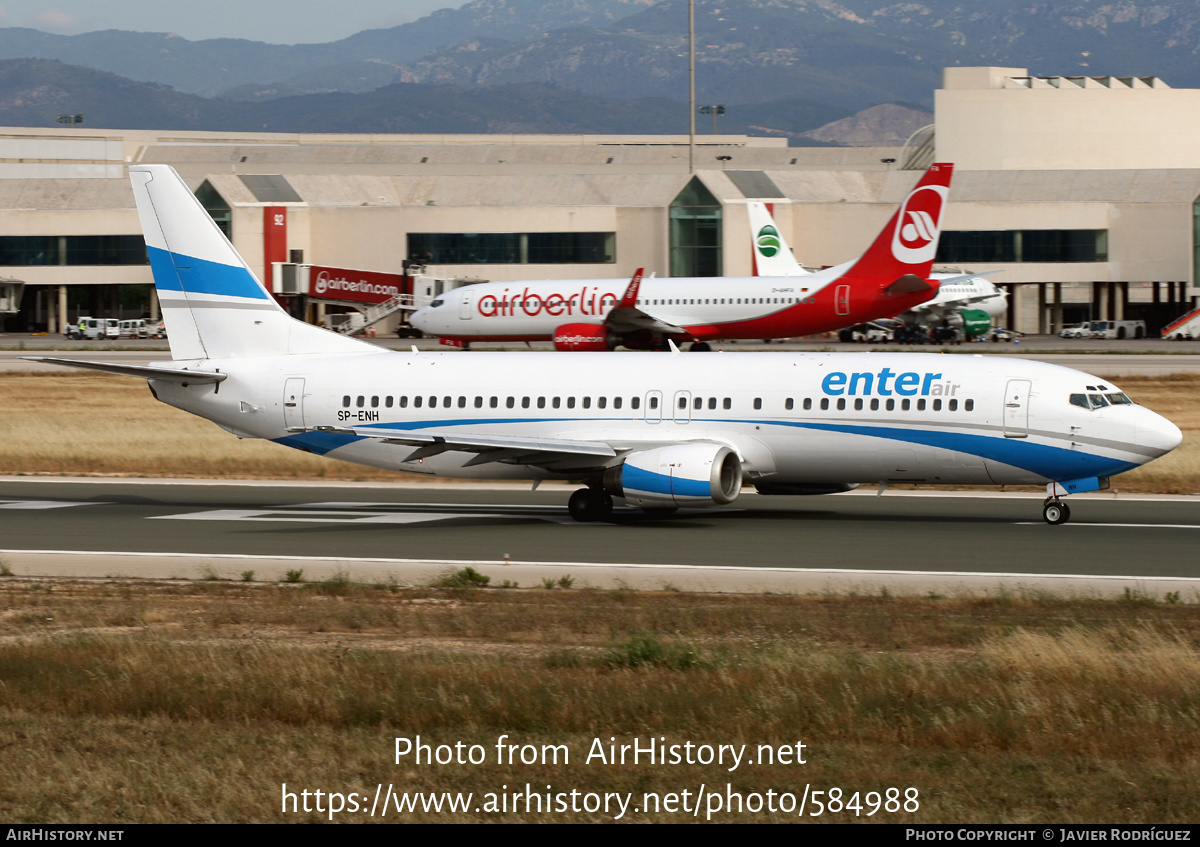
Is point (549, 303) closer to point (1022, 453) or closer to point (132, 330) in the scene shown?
point (132, 330)

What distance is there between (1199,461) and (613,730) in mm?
32445

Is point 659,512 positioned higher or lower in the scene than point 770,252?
lower

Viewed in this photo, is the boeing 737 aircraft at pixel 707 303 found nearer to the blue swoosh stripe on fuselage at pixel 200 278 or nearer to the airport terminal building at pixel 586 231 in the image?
the airport terminal building at pixel 586 231

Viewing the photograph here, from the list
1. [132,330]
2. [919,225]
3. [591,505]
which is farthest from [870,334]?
[591,505]

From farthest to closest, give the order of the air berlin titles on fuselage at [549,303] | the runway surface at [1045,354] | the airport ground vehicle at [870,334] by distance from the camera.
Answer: the airport ground vehicle at [870,334] → the air berlin titles on fuselage at [549,303] → the runway surface at [1045,354]

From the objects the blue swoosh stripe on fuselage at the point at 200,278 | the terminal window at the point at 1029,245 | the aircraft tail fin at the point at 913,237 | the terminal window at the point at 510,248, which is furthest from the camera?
the terminal window at the point at 510,248

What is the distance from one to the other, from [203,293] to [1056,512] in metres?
20.1

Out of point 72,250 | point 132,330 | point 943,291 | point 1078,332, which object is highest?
point 72,250

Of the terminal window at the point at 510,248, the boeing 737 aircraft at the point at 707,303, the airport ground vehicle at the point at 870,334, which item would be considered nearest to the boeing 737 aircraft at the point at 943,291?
the airport ground vehicle at the point at 870,334

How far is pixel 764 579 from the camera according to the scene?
24.2m

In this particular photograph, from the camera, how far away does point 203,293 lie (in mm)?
36125

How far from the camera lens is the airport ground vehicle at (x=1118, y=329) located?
10844 centimetres

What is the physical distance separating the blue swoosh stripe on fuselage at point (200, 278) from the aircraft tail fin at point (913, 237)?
1692 inches

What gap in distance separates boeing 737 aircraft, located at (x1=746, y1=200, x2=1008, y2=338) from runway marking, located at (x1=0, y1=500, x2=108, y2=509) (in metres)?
65.6
